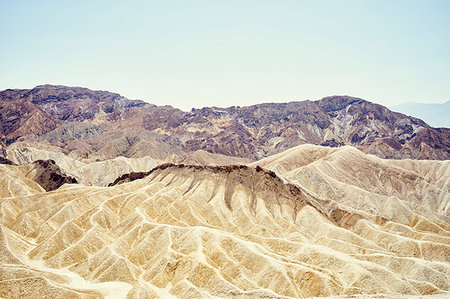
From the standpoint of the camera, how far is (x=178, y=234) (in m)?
94.2

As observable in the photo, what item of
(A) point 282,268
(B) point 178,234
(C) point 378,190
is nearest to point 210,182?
(B) point 178,234

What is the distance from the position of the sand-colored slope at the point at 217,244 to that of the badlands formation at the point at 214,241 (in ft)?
1.01

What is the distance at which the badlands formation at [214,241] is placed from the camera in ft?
234

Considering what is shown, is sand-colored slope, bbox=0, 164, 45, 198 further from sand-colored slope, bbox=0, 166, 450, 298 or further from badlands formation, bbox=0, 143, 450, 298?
sand-colored slope, bbox=0, 166, 450, 298

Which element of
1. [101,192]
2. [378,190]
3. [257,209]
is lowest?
[378,190]

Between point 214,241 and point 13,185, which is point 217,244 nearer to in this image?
point 214,241

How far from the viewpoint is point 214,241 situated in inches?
3401

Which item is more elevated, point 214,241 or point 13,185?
Answer: point 13,185

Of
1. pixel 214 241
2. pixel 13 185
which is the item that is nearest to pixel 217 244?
pixel 214 241

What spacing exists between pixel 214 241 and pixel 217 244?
1.71m

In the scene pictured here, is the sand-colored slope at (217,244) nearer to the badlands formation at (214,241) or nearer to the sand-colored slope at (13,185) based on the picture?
the badlands formation at (214,241)

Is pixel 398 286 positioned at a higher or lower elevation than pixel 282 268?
lower

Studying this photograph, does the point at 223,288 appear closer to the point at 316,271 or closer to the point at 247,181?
the point at 316,271

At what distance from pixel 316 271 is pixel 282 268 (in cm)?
695
